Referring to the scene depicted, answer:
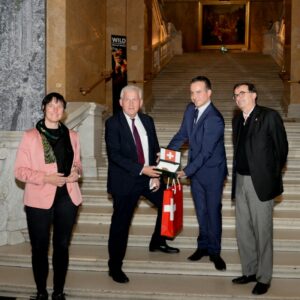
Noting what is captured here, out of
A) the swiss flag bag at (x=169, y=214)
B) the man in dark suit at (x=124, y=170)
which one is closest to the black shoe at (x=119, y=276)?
the man in dark suit at (x=124, y=170)

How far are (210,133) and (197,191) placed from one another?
22.2 inches

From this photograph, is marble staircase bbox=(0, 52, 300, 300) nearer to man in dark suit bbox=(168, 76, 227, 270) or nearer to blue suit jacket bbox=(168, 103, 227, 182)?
man in dark suit bbox=(168, 76, 227, 270)

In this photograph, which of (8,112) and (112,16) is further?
(112,16)

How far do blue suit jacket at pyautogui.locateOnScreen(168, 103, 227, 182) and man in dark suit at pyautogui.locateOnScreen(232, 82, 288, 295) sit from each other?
11.2 inches

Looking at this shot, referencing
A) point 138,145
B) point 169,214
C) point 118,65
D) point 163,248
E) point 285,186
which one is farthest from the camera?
point 118,65

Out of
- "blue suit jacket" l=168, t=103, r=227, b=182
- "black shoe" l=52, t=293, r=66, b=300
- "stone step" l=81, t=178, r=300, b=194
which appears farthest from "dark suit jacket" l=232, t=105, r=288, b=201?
"stone step" l=81, t=178, r=300, b=194

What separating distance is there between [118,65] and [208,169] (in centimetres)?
793

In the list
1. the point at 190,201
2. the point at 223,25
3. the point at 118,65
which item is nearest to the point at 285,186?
the point at 190,201

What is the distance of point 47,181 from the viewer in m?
4.10

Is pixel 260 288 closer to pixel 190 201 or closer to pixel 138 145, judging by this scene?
pixel 138 145

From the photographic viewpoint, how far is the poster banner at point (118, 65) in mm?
12195

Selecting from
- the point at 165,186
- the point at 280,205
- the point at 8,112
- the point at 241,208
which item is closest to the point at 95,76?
the point at 8,112

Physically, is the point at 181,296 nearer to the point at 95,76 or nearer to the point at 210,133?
the point at 210,133

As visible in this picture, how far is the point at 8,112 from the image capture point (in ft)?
26.0
